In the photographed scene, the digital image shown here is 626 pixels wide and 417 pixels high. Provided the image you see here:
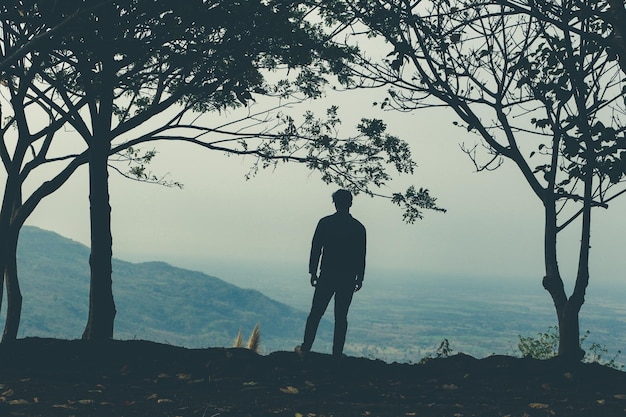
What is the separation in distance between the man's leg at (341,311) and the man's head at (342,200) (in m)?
1.05

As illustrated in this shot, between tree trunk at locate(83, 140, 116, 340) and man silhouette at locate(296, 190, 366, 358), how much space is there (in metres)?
4.36

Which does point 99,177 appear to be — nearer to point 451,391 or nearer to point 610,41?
point 451,391

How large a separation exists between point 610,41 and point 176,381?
685 cm

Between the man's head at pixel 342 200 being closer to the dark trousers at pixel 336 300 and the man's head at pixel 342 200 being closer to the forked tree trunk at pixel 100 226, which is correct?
the dark trousers at pixel 336 300

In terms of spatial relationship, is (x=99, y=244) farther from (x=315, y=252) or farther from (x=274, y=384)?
(x=274, y=384)

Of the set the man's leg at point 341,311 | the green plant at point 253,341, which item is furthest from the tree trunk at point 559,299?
the green plant at point 253,341

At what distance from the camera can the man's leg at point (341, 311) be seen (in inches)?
456

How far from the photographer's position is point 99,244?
14.4m

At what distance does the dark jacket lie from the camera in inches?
454

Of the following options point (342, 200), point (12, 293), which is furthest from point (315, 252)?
point (12, 293)

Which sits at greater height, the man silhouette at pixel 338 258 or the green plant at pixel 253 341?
the man silhouette at pixel 338 258

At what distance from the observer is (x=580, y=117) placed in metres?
12.7

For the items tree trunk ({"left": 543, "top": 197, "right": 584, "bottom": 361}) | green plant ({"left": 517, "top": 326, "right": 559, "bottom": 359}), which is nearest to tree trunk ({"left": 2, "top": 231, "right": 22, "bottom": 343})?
tree trunk ({"left": 543, "top": 197, "right": 584, "bottom": 361})

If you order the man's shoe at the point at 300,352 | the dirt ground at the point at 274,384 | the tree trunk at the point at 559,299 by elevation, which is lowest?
the dirt ground at the point at 274,384
